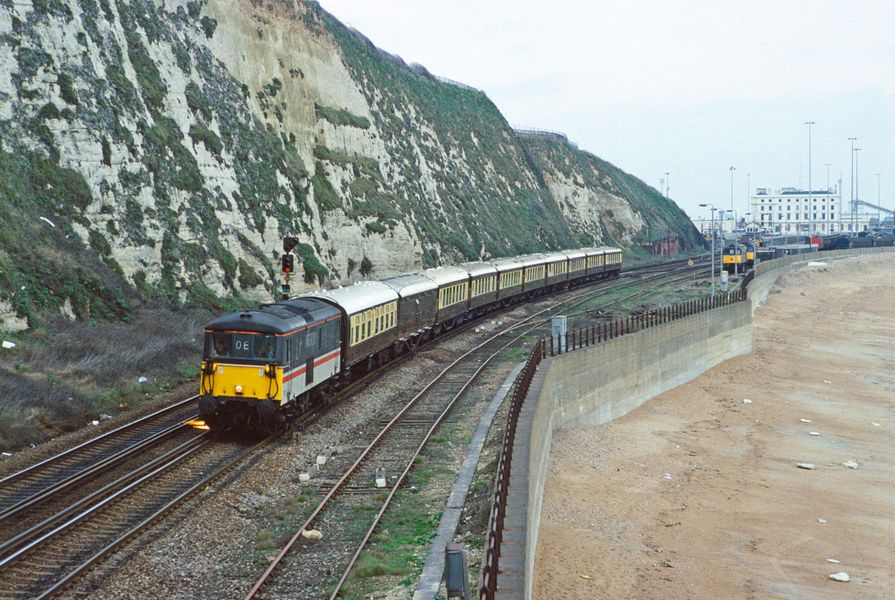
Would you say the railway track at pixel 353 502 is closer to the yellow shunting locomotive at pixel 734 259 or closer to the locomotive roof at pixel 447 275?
the locomotive roof at pixel 447 275

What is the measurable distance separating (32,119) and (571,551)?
29178 mm

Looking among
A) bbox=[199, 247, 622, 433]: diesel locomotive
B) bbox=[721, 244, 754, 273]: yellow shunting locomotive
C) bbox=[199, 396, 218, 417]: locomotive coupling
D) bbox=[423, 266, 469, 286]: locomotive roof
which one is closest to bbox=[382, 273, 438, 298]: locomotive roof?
bbox=[199, 247, 622, 433]: diesel locomotive

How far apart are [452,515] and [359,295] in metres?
14.1

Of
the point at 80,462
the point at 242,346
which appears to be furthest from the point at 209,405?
the point at 80,462

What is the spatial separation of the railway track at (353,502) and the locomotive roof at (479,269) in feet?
56.3

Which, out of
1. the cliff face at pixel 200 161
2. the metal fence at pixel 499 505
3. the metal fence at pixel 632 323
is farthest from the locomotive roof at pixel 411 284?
the metal fence at pixel 499 505

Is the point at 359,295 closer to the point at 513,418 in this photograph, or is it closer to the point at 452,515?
the point at 513,418

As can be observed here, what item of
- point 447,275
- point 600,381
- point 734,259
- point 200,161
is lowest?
point 600,381

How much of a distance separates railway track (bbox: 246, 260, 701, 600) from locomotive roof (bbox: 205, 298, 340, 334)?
11.4 ft

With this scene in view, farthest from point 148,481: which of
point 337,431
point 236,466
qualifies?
point 337,431

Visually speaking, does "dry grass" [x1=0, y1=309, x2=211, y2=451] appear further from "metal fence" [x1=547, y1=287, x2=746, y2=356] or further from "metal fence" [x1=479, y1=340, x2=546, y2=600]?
"metal fence" [x1=547, y1=287, x2=746, y2=356]

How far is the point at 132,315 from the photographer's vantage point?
34.4 m

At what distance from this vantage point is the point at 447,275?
44.2 meters

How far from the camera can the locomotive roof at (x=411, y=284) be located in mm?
35781
